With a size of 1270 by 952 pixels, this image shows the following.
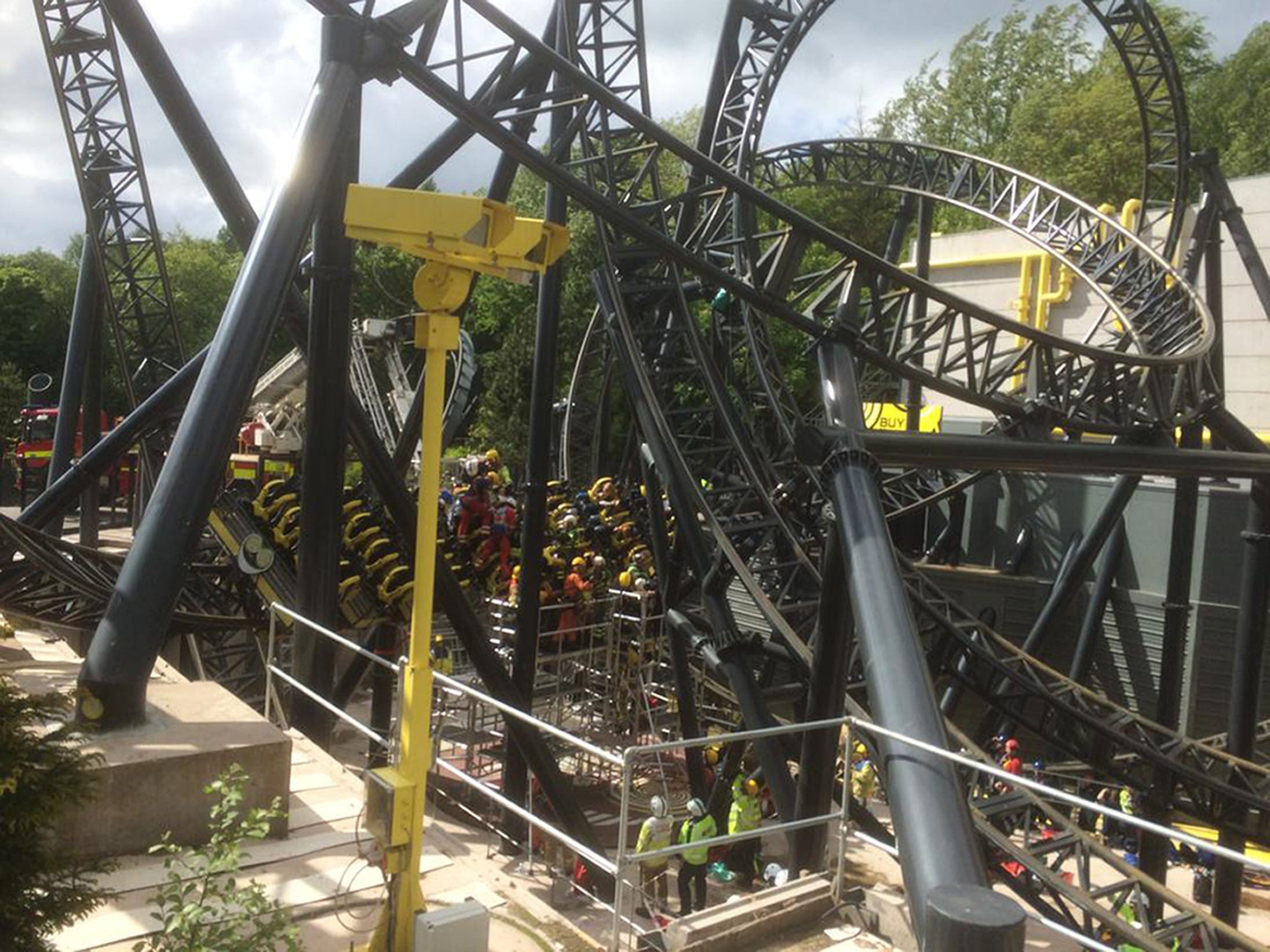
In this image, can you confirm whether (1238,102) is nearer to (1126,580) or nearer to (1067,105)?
(1067,105)

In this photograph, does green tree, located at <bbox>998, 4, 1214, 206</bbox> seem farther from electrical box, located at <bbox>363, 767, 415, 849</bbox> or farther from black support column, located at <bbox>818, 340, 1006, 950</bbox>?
electrical box, located at <bbox>363, 767, 415, 849</bbox>

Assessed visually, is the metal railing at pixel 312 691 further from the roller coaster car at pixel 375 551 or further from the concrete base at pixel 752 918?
the roller coaster car at pixel 375 551

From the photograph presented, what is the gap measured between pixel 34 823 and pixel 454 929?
4.21 feet

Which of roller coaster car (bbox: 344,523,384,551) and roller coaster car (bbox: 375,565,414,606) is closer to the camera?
roller coaster car (bbox: 375,565,414,606)

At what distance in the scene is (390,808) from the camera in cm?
337

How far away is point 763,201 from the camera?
20.5 ft

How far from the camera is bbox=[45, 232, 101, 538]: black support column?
14789 millimetres

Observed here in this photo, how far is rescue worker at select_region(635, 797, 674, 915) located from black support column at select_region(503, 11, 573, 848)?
1.34 metres

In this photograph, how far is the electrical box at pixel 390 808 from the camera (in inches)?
132

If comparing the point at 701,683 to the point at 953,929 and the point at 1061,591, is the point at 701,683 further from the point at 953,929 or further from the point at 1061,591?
the point at 953,929

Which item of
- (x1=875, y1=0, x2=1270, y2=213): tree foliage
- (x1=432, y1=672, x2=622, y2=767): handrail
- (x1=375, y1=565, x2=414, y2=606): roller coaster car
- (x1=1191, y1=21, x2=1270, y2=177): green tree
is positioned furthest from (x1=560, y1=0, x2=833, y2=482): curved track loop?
(x1=1191, y1=21, x2=1270, y2=177): green tree

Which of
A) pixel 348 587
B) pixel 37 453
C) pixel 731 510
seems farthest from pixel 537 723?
pixel 37 453

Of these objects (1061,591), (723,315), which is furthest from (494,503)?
(1061,591)

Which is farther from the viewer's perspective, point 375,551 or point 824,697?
point 375,551
